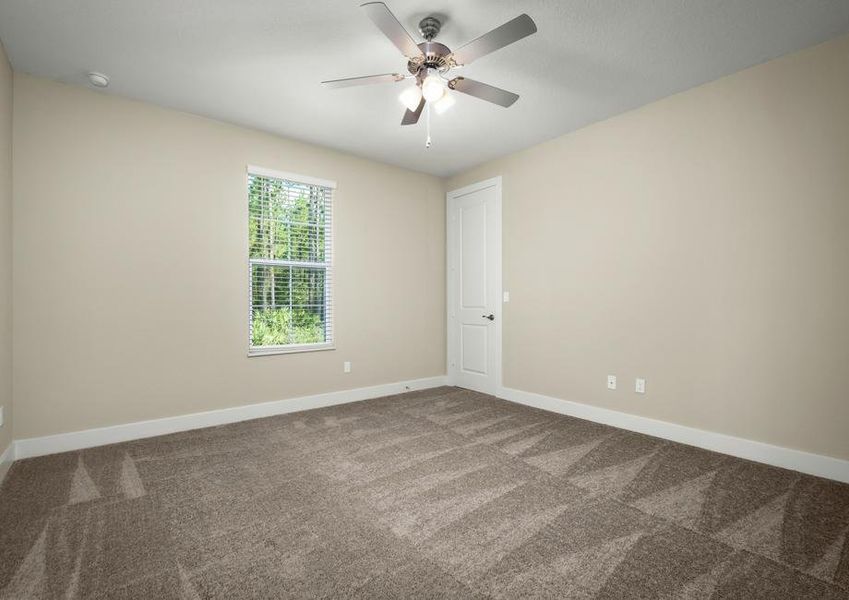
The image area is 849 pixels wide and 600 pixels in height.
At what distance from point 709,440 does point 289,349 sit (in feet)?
12.0

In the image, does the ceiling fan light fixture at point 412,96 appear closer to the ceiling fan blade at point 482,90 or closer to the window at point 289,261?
the ceiling fan blade at point 482,90

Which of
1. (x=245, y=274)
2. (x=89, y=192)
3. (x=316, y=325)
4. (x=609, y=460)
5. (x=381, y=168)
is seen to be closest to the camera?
(x=609, y=460)

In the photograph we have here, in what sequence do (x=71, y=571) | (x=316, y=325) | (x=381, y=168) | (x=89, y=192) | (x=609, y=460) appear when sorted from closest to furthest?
(x=71, y=571)
(x=609, y=460)
(x=89, y=192)
(x=316, y=325)
(x=381, y=168)

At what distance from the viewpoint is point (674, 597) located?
1495 millimetres

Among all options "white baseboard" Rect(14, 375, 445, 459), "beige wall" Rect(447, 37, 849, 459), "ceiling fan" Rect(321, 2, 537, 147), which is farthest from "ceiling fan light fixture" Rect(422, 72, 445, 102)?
"white baseboard" Rect(14, 375, 445, 459)

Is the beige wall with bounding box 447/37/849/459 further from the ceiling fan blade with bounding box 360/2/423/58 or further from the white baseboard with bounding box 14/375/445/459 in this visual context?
the ceiling fan blade with bounding box 360/2/423/58

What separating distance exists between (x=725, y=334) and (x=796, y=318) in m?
0.41

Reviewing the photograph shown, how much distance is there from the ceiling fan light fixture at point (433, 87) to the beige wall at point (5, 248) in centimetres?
266

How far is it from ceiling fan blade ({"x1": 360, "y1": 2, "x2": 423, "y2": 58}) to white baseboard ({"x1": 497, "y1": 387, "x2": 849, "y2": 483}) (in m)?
3.23

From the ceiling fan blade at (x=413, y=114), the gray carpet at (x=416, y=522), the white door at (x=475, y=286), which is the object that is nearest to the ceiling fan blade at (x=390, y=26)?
the ceiling fan blade at (x=413, y=114)

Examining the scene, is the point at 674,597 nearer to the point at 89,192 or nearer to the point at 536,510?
the point at 536,510

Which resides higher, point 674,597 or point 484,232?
point 484,232

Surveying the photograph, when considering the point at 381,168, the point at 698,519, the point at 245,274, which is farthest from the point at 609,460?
the point at 381,168

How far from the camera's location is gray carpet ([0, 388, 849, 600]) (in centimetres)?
158
